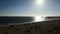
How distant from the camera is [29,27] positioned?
3.47m

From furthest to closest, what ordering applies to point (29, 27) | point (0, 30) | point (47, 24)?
1. point (47, 24)
2. point (29, 27)
3. point (0, 30)

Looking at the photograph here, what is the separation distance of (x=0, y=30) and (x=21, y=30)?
1.94ft

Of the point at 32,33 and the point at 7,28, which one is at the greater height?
the point at 7,28

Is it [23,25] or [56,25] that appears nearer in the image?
[23,25]

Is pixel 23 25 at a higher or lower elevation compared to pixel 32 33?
higher

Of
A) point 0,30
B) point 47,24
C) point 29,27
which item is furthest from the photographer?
point 47,24

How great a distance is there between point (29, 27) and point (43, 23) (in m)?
0.49

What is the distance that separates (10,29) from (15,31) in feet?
0.64

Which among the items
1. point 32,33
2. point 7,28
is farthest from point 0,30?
point 32,33

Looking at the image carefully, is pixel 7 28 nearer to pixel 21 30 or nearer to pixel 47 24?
pixel 21 30

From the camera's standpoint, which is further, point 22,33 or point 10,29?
point 22,33

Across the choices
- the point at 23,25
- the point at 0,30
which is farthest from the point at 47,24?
the point at 0,30

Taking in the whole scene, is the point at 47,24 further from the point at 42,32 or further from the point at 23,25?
the point at 23,25

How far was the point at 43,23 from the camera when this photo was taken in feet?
12.1
